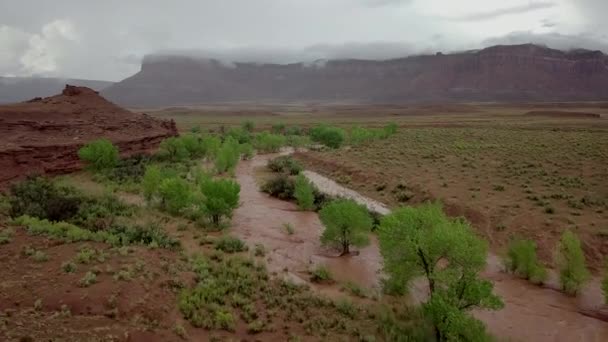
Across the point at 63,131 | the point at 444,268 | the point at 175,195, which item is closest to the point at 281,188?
the point at 175,195

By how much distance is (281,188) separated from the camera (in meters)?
34.8

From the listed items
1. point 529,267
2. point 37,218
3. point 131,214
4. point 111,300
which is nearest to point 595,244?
point 529,267

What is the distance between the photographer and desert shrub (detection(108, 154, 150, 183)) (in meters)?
37.0

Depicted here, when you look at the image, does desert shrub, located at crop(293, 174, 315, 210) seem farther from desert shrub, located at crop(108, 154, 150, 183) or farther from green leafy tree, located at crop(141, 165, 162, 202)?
desert shrub, located at crop(108, 154, 150, 183)

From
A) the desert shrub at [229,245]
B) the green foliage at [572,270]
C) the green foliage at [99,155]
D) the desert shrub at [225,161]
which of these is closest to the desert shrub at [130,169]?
the green foliage at [99,155]

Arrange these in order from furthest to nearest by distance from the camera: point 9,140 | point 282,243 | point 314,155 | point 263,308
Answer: point 314,155, point 9,140, point 282,243, point 263,308

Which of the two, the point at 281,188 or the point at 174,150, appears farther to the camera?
the point at 174,150

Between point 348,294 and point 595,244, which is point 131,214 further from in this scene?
point 595,244

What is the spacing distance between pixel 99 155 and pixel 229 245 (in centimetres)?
2218

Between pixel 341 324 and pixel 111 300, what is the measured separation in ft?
22.7

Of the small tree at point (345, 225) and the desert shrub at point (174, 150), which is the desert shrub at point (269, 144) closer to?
the desert shrub at point (174, 150)

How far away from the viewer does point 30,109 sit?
44.2 m

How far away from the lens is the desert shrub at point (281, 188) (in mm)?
34188

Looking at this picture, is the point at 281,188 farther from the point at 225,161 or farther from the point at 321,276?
the point at 321,276
